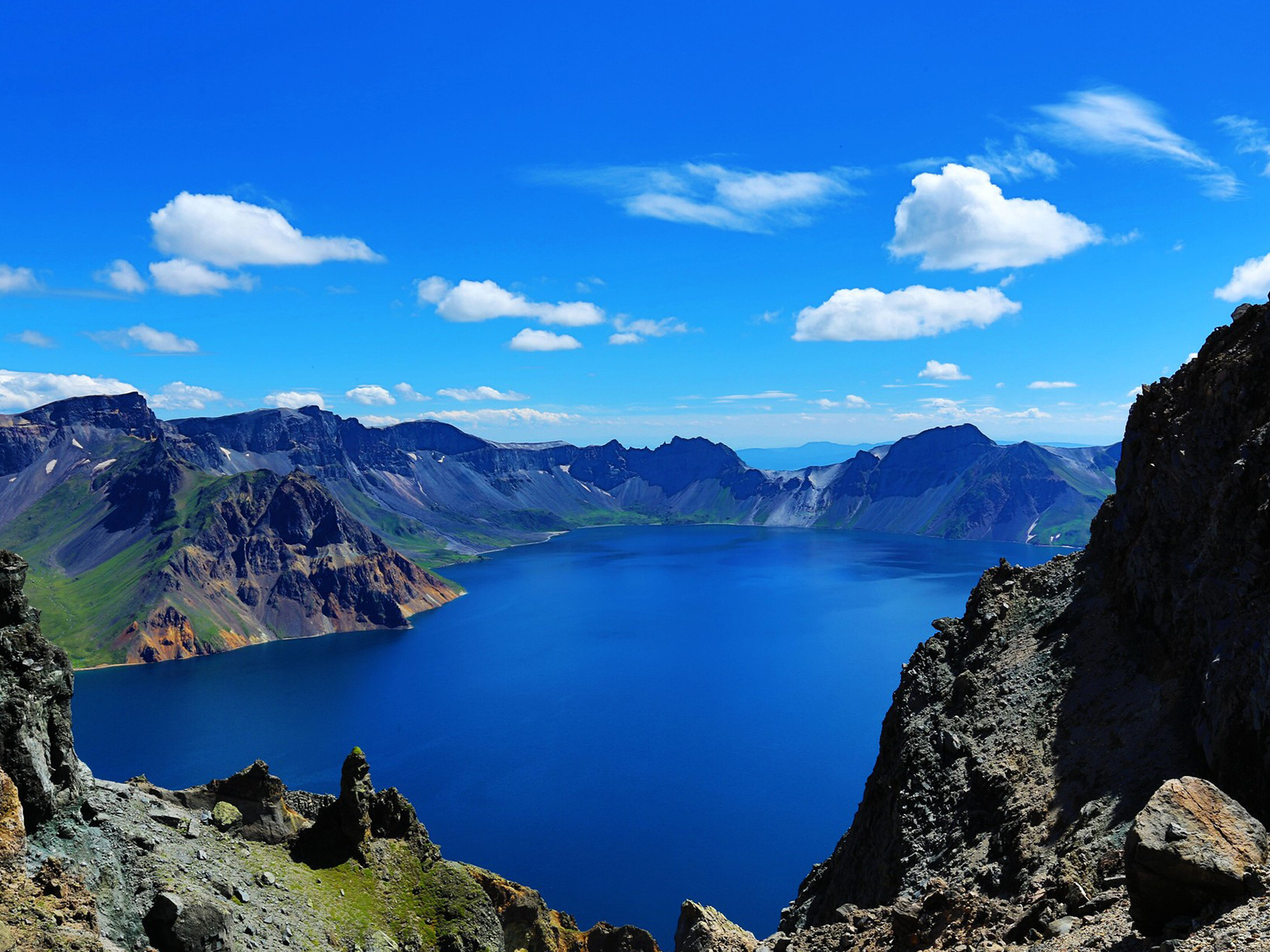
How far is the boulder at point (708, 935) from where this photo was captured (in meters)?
50.4

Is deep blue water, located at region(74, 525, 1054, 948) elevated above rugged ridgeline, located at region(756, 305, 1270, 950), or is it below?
below

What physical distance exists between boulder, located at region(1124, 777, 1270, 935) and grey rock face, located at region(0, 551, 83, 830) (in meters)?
41.0

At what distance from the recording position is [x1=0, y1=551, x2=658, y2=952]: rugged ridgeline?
33.9 meters

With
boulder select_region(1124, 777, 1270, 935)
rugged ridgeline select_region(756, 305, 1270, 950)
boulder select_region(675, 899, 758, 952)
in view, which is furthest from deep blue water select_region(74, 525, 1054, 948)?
boulder select_region(1124, 777, 1270, 935)

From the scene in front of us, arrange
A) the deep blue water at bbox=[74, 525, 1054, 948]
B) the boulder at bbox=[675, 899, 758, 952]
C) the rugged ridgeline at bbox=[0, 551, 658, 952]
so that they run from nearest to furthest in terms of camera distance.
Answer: the rugged ridgeline at bbox=[0, 551, 658, 952] < the boulder at bbox=[675, 899, 758, 952] < the deep blue water at bbox=[74, 525, 1054, 948]

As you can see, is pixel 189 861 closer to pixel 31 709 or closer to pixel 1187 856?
pixel 31 709

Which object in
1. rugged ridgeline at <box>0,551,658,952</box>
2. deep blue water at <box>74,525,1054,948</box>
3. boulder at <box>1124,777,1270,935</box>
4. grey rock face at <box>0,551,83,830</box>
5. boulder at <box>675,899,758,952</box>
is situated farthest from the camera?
deep blue water at <box>74,525,1054,948</box>

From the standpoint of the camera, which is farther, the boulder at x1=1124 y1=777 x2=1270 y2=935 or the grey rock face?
the grey rock face

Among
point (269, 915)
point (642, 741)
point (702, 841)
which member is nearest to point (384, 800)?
point (269, 915)

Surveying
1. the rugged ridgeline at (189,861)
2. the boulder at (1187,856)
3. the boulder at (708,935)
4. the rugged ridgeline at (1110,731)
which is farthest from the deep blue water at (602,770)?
the boulder at (1187,856)

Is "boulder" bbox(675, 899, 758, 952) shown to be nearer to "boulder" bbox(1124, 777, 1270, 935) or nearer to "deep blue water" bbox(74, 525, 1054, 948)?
"boulder" bbox(1124, 777, 1270, 935)

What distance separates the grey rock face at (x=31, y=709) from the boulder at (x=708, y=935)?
34.6 meters

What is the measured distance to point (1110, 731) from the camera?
41500 mm

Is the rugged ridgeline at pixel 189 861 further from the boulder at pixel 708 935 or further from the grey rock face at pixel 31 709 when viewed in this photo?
the boulder at pixel 708 935
